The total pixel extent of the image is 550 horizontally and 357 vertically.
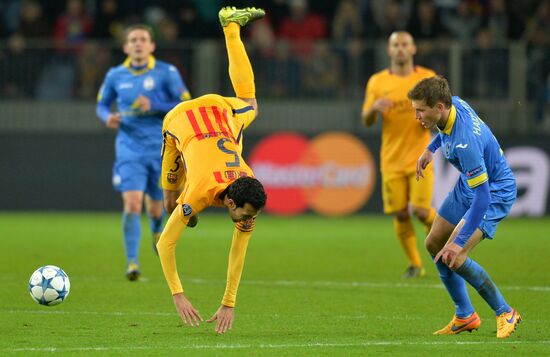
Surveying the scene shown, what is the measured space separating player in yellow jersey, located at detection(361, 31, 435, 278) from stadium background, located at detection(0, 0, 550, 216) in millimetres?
7139

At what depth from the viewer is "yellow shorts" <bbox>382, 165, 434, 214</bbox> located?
1258 cm

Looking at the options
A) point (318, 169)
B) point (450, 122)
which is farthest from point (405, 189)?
point (318, 169)

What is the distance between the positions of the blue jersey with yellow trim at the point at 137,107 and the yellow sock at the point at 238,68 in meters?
2.12

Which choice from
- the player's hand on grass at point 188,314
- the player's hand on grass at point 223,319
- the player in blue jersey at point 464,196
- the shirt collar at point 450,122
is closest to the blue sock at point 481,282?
the player in blue jersey at point 464,196

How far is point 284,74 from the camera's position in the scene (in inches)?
805

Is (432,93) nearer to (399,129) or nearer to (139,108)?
(399,129)

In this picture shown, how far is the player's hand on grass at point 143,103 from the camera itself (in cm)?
1254

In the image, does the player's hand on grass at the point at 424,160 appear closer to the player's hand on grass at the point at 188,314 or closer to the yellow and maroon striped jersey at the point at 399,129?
the player's hand on grass at the point at 188,314

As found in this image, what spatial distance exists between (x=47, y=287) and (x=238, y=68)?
270 centimetres

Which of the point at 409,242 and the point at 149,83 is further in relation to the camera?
the point at 149,83

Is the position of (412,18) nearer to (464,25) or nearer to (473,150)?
(464,25)

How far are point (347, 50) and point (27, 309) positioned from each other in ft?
37.9

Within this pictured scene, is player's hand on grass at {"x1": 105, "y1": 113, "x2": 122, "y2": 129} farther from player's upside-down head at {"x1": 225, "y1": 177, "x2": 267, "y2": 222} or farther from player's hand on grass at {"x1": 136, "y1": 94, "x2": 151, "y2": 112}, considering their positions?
player's upside-down head at {"x1": 225, "y1": 177, "x2": 267, "y2": 222}

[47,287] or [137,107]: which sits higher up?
[137,107]
